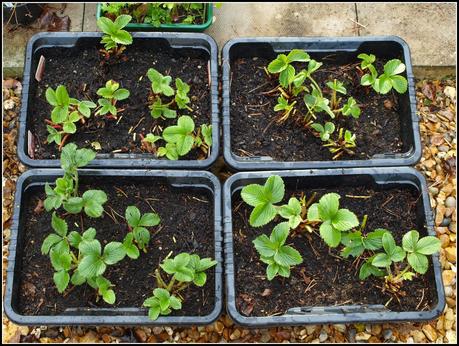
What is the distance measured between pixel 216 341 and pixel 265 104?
832mm

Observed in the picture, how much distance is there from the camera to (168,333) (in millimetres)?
2117

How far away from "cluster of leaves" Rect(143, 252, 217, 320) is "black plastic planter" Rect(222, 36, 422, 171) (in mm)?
351

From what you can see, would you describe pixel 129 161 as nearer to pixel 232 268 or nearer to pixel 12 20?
pixel 232 268

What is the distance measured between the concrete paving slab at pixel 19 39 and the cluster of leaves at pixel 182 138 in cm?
78

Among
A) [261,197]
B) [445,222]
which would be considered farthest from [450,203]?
[261,197]

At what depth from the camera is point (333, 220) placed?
1778 mm

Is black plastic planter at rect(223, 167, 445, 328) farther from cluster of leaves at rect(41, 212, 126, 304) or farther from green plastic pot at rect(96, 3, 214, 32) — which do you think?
green plastic pot at rect(96, 3, 214, 32)

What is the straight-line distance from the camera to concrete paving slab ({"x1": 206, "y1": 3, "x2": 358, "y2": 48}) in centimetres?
248

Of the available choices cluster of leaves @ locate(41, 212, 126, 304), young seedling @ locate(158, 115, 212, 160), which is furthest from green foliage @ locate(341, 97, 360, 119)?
cluster of leaves @ locate(41, 212, 126, 304)

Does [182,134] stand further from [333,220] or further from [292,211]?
[333,220]

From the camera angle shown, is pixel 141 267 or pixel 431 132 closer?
pixel 141 267

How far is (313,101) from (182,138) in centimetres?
46

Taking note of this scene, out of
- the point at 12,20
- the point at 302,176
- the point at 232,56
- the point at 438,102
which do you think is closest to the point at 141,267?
the point at 302,176

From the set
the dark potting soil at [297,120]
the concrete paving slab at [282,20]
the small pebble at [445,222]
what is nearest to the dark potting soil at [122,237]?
the dark potting soil at [297,120]
